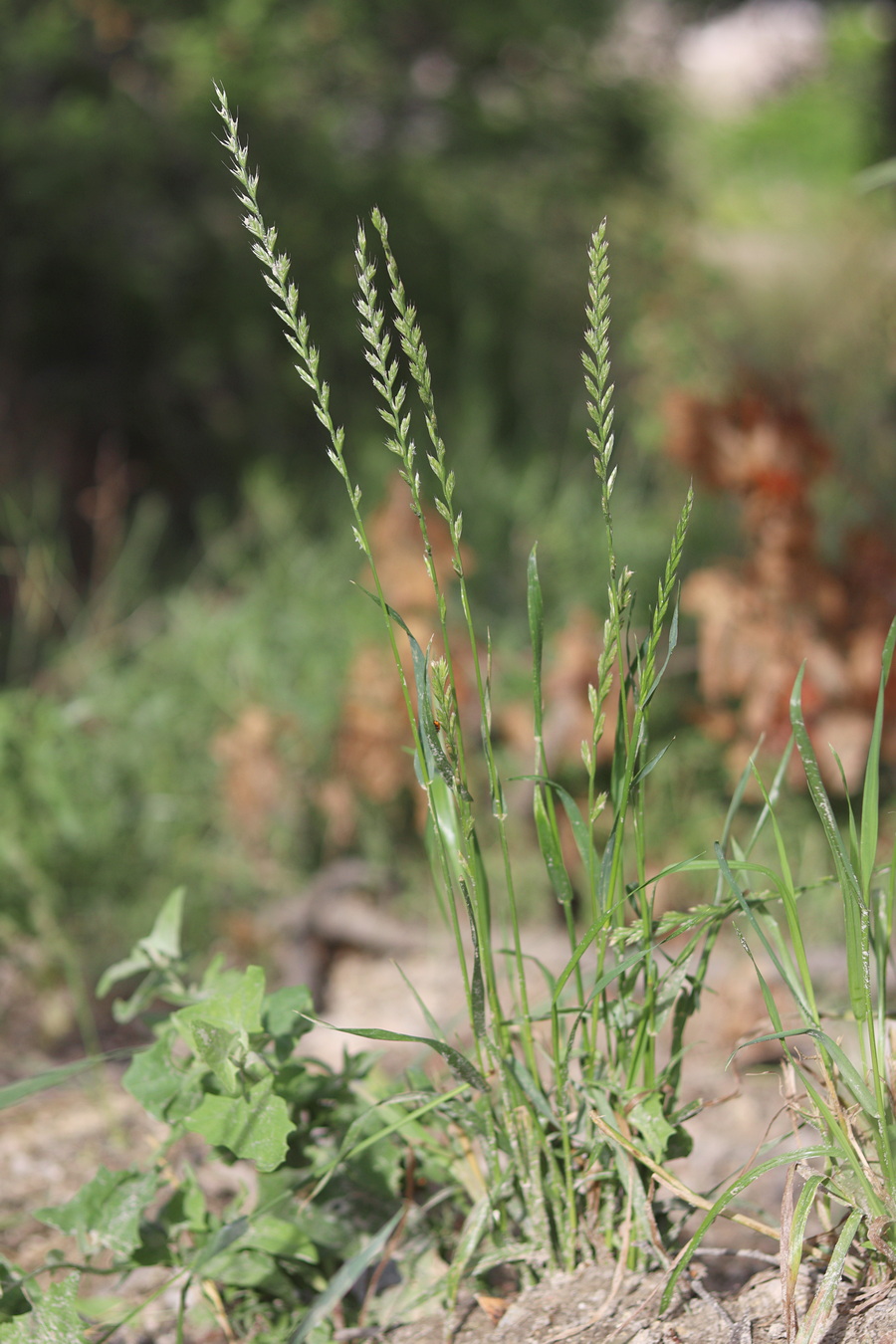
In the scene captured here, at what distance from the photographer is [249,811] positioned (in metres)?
2.67

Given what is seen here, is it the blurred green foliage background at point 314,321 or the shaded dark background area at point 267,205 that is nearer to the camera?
the blurred green foliage background at point 314,321

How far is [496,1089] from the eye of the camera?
105 cm

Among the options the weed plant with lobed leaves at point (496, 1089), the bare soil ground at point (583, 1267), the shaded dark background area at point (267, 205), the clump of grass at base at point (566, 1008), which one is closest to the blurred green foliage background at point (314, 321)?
the shaded dark background area at point (267, 205)

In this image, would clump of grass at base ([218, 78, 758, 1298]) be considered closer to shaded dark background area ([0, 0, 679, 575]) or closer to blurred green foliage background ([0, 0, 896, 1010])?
blurred green foliage background ([0, 0, 896, 1010])

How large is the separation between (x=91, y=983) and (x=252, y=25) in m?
4.15

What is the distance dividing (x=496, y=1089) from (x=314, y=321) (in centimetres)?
495

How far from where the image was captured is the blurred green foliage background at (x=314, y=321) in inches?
140

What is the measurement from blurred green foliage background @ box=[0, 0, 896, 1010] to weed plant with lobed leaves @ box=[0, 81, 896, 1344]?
5.49 feet

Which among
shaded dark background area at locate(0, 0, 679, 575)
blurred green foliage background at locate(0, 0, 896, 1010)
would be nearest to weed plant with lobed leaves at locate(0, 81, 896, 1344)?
blurred green foliage background at locate(0, 0, 896, 1010)

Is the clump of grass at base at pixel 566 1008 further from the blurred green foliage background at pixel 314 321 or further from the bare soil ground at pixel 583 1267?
the blurred green foliage background at pixel 314 321

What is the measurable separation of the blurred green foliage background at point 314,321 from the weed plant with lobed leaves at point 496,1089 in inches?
65.9

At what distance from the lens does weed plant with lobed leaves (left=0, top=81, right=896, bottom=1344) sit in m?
0.88

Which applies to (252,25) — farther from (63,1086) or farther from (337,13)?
(63,1086)

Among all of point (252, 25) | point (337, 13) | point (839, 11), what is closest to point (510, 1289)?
point (252, 25)
